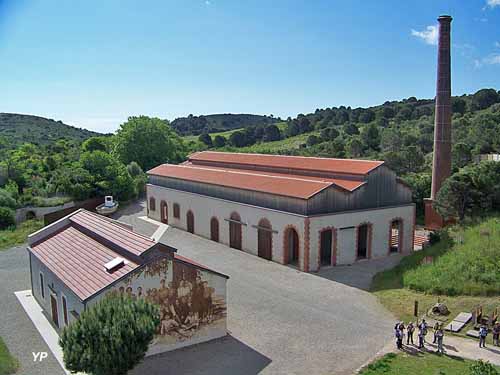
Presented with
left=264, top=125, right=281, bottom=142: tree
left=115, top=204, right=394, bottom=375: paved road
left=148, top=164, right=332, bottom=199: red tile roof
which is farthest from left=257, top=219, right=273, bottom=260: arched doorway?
left=264, top=125, right=281, bottom=142: tree

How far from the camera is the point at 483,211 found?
30.7 m

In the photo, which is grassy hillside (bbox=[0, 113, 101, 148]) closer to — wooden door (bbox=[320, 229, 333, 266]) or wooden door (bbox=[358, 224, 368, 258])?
wooden door (bbox=[320, 229, 333, 266])

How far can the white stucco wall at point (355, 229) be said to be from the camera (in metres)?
24.4

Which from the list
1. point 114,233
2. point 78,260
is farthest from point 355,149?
point 78,260

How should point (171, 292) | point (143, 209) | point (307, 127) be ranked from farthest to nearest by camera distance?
point (307, 127)
point (143, 209)
point (171, 292)

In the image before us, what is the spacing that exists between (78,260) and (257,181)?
14162 millimetres

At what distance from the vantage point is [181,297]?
15328 mm

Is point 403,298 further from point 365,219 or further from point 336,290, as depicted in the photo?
point 365,219

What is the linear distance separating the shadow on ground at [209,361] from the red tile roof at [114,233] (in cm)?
344

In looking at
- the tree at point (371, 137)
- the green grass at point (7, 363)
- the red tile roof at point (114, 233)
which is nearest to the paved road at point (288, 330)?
the red tile roof at point (114, 233)

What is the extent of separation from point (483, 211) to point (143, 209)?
29.6m

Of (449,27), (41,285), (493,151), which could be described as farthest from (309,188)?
(493,151)

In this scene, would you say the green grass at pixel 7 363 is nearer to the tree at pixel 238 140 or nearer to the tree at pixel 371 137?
the tree at pixel 371 137

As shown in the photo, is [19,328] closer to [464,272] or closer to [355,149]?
[464,272]
